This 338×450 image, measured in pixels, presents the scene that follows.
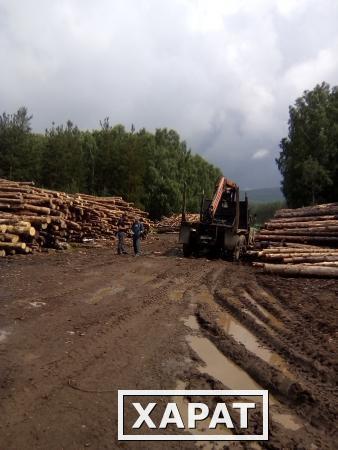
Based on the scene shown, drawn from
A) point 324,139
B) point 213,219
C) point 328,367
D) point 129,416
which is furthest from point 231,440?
point 324,139

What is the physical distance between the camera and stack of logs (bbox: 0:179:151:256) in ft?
48.1

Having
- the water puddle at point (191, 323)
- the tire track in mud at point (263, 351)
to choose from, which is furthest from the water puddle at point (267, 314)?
the water puddle at point (191, 323)

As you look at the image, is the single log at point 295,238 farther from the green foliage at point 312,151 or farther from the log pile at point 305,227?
the green foliage at point 312,151

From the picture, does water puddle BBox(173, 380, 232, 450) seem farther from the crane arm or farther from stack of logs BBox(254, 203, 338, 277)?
the crane arm

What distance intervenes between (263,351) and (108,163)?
1444 inches

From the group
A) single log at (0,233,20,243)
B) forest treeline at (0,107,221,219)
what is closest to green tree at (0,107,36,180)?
forest treeline at (0,107,221,219)

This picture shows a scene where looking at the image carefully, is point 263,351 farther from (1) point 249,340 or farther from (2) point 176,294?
(2) point 176,294

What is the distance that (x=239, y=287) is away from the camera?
10875mm

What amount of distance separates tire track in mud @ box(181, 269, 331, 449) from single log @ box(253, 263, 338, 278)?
2577mm

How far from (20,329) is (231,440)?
3.82 m

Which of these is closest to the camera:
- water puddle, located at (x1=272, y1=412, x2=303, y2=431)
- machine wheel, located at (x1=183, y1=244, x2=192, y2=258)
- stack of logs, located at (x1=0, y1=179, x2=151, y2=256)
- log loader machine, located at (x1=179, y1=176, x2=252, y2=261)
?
water puddle, located at (x1=272, y1=412, x2=303, y2=431)

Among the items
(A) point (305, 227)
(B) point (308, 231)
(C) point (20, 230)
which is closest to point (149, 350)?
(C) point (20, 230)

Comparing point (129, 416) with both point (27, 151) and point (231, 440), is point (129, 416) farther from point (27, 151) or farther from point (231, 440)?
point (27, 151)

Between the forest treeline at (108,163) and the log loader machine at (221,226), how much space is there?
71.6 feet
